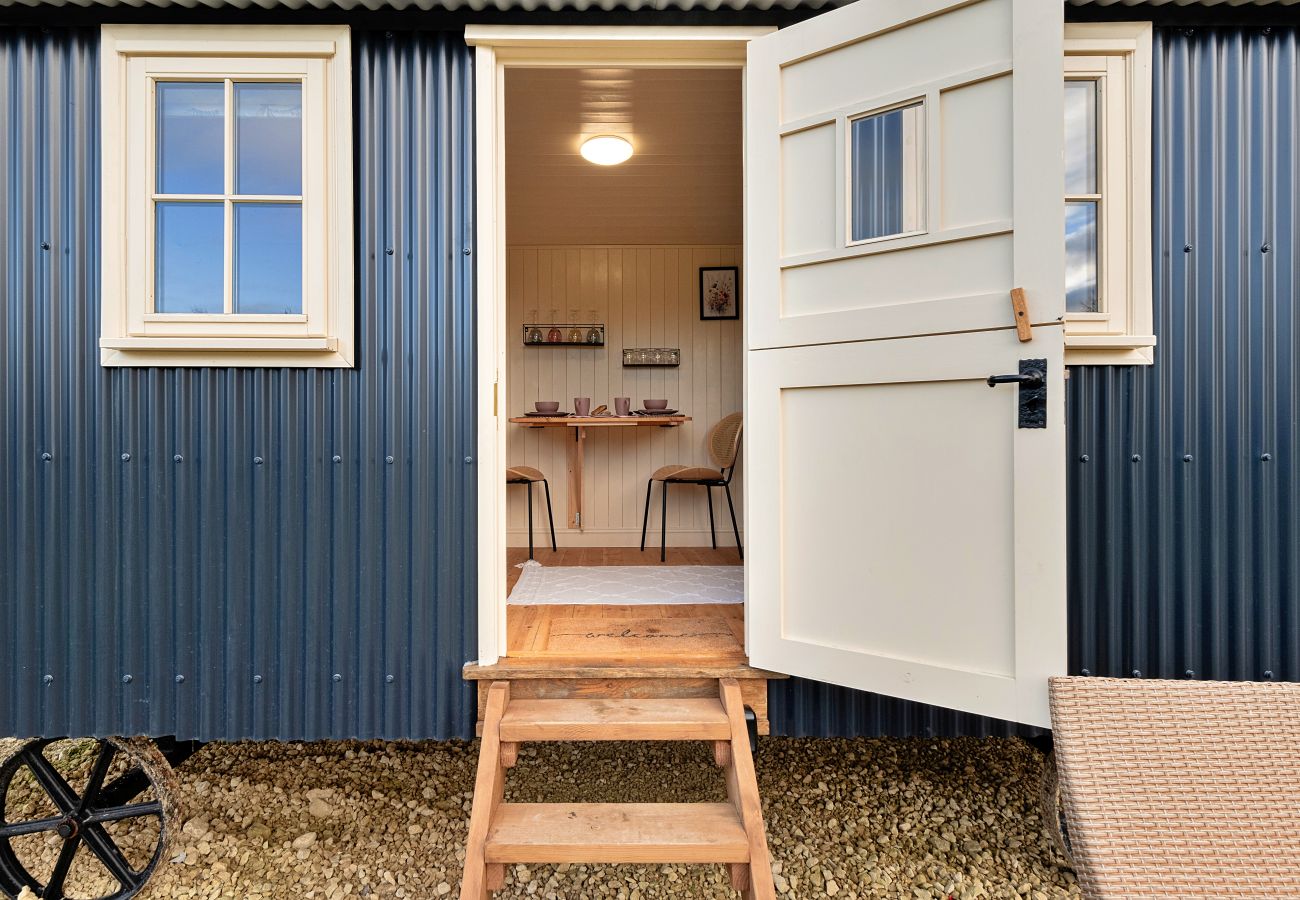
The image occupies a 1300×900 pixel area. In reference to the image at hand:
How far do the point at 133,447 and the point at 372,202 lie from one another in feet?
3.46

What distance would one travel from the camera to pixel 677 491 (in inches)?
174

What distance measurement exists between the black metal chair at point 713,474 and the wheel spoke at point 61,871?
8.58 feet

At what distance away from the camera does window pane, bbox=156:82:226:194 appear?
1827 millimetres

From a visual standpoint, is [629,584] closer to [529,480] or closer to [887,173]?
[529,480]

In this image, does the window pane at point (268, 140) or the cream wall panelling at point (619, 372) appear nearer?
the window pane at point (268, 140)

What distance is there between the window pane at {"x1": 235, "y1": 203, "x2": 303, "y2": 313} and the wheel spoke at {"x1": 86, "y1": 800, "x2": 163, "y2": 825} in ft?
5.34

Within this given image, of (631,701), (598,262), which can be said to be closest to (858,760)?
(631,701)

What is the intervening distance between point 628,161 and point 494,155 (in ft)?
5.15

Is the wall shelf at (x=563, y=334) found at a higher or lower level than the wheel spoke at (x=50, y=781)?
higher

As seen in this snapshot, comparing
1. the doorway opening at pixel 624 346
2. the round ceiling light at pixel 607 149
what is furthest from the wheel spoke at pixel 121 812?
the round ceiling light at pixel 607 149

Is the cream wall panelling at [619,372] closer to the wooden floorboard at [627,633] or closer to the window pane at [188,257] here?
the wooden floorboard at [627,633]

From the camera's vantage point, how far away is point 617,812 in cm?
154

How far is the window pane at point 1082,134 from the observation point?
1.85 meters

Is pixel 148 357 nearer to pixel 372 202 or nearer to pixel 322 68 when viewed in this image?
pixel 372 202
